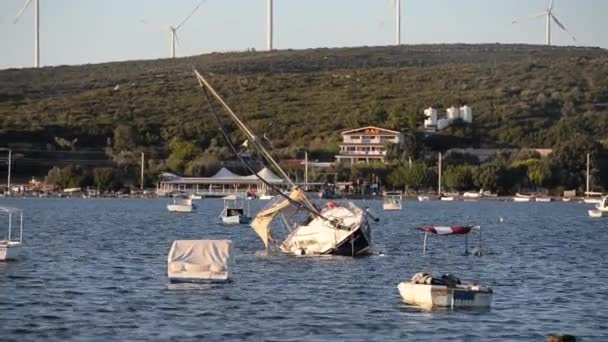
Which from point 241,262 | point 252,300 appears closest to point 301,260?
point 241,262

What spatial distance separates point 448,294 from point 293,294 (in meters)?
7.99

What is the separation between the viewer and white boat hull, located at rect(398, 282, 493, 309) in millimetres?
46594

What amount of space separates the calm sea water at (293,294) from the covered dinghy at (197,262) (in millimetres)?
652

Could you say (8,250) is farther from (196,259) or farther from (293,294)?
(293,294)

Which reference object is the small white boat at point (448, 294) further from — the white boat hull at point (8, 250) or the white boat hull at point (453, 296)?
the white boat hull at point (8, 250)

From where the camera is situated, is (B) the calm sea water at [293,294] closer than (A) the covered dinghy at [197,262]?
Yes

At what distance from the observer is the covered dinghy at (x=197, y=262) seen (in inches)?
2106

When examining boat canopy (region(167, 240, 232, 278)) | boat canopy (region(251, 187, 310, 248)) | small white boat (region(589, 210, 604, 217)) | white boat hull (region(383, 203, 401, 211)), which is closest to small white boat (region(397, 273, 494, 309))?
boat canopy (region(167, 240, 232, 278))

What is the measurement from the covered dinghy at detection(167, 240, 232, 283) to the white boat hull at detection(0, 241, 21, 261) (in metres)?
12.3

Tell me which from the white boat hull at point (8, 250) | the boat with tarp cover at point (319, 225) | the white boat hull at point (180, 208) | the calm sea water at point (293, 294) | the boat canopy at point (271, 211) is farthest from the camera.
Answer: the white boat hull at point (180, 208)

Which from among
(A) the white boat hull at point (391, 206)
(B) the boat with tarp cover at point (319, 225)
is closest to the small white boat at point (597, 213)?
(A) the white boat hull at point (391, 206)

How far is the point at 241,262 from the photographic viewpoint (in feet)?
225

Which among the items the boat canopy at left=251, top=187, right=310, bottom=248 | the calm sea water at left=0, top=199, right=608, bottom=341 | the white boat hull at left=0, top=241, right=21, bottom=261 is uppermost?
the boat canopy at left=251, top=187, right=310, bottom=248

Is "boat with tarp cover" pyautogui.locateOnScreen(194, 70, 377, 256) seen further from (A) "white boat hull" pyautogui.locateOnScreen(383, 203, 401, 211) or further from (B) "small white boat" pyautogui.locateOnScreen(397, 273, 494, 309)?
(A) "white boat hull" pyautogui.locateOnScreen(383, 203, 401, 211)
